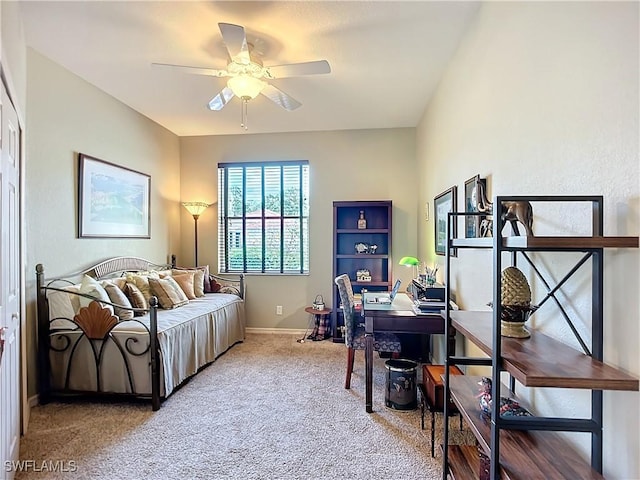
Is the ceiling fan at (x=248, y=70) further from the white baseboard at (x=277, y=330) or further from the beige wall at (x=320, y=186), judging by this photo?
the white baseboard at (x=277, y=330)

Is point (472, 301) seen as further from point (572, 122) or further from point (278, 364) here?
point (278, 364)

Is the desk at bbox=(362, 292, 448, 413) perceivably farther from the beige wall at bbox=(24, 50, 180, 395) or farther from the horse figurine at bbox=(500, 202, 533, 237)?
the beige wall at bbox=(24, 50, 180, 395)

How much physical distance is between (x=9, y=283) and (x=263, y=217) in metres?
3.36

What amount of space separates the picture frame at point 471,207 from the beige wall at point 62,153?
3304 millimetres

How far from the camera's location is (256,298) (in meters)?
5.13

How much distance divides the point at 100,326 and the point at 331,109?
10.3ft

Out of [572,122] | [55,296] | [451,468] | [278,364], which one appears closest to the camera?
[572,122]

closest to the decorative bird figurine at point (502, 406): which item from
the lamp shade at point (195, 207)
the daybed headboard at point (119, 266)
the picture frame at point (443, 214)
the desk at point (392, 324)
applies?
the desk at point (392, 324)

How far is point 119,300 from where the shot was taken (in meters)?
3.20

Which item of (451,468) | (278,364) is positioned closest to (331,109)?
(278,364)

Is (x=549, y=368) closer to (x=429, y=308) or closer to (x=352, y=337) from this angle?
(x=429, y=308)

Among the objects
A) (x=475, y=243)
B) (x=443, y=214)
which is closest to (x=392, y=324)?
(x=443, y=214)

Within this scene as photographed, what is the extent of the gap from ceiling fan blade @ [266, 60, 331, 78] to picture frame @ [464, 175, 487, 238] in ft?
4.16

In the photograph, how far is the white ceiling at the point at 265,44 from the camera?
7.52 feet
